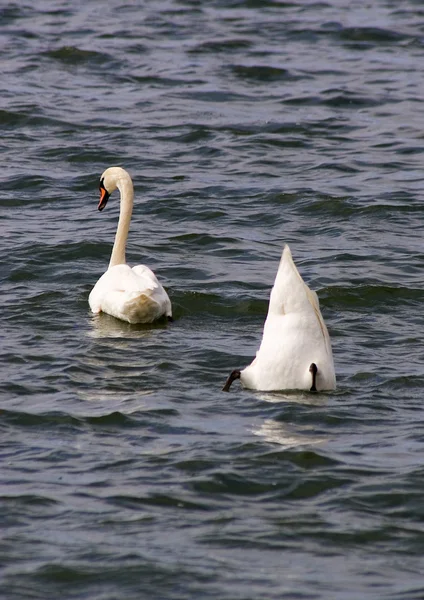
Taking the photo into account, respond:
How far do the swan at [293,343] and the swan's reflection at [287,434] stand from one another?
0.59 meters

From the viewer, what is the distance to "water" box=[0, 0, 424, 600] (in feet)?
18.5

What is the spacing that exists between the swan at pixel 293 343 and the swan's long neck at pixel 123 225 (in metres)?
3.18

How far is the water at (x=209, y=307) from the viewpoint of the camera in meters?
5.65

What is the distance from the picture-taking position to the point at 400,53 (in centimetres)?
2041

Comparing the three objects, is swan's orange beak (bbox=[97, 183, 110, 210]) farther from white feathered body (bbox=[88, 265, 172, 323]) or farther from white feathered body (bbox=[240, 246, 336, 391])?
white feathered body (bbox=[240, 246, 336, 391])

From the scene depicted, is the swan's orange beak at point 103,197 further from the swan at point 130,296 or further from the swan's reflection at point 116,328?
the swan's reflection at point 116,328

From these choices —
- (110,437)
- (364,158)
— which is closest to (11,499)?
(110,437)

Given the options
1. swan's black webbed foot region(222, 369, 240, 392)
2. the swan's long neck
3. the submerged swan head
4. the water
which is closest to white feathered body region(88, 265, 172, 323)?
the water

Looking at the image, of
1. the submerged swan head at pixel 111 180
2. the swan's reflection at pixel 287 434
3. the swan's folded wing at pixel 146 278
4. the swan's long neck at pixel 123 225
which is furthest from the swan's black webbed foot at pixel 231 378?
the submerged swan head at pixel 111 180

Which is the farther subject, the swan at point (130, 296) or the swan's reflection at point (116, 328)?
the swan at point (130, 296)

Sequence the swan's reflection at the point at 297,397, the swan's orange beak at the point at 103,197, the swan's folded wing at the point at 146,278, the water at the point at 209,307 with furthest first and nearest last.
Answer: the swan's orange beak at the point at 103,197, the swan's folded wing at the point at 146,278, the swan's reflection at the point at 297,397, the water at the point at 209,307

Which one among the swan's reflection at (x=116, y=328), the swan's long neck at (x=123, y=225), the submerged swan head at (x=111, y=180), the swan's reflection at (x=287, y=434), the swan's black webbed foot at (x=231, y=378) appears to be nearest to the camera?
the swan's reflection at (x=287, y=434)

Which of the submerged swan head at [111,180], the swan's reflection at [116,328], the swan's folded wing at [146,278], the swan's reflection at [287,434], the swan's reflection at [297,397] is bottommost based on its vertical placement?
the swan's reflection at [116,328]

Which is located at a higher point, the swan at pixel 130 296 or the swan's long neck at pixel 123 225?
the swan's long neck at pixel 123 225
